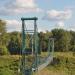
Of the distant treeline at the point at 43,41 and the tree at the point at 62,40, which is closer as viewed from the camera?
the distant treeline at the point at 43,41

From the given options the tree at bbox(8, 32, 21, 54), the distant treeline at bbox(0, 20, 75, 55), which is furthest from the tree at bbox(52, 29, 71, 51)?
the tree at bbox(8, 32, 21, 54)

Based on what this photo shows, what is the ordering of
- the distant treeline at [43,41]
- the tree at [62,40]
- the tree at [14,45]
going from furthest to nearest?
the tree at [62,40] → the distant treeline at [43,41] → the tree at [14,45]

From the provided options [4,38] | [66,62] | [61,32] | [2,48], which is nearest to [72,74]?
[66,62]

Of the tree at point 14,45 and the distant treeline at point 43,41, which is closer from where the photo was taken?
the tree at point 14,45

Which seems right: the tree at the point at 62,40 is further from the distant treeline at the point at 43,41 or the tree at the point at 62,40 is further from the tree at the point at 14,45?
the tree at the point at 14,45

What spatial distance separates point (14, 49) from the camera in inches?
2207

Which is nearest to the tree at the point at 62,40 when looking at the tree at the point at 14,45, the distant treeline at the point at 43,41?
the distant treeline at the point at 43,41

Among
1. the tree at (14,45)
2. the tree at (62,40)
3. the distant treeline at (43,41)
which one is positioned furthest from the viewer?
the tree at (62,40)

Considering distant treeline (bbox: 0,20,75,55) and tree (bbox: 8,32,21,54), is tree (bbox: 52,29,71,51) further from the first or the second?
tree (bbox: 8,32,21,54)

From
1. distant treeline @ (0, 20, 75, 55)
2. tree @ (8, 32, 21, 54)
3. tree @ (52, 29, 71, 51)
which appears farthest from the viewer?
tree @ (52, 29, 71, 51)

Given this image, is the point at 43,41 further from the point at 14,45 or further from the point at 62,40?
the point at 14,45

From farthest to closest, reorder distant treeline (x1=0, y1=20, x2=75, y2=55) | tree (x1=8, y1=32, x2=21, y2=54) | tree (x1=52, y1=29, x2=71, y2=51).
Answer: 1. tree (x1=52, y1=29, x2=71, y2=51)
2. distant treeline (x1=0, y1=20, x2=75, y2=55)
3. tree (x1=8, y1=32, x2=21, y2=54)

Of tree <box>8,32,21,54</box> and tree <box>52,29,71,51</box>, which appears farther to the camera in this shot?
tree <box>52,29,71,51</box>

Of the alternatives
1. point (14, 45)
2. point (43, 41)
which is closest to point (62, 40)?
point (43, 41)
